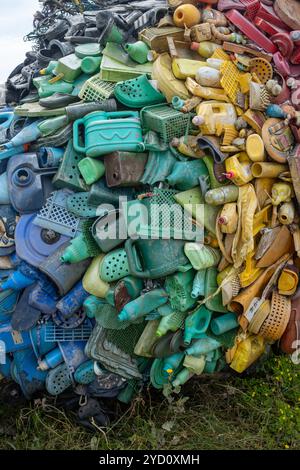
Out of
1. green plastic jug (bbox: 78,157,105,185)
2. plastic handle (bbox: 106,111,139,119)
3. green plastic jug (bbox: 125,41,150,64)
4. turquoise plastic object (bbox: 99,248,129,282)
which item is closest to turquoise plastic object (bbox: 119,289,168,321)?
turquoise plastic object (bbox: 99,248,129,282)

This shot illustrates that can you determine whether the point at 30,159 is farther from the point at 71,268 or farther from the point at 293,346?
the point at 293,346

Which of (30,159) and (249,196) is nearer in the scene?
(249,196)

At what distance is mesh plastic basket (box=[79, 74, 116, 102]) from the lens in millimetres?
2619


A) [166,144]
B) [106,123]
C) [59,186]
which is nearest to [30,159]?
[59,186]

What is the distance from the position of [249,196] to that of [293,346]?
2.45ft

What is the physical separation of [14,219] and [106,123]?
66cm

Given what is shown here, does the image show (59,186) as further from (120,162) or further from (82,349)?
(82,349)

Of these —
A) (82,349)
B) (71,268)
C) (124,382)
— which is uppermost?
(71,268)

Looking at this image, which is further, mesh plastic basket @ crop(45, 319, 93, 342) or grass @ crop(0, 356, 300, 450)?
mesh plastic basket @ crop(45, 319, 93, 342)

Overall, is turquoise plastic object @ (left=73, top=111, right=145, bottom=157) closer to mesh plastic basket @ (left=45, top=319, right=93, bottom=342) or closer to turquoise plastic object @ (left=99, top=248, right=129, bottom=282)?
turquoise plastic object @ (left=99, top=248, right=129, bottom=282)

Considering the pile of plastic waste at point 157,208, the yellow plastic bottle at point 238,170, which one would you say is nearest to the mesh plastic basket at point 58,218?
the pile of plastic waste at point 157,208

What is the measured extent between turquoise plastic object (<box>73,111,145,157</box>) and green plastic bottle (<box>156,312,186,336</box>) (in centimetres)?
78

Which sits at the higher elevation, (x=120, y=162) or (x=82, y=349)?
(x=120, y=162)

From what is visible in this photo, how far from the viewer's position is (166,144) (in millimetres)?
2508
